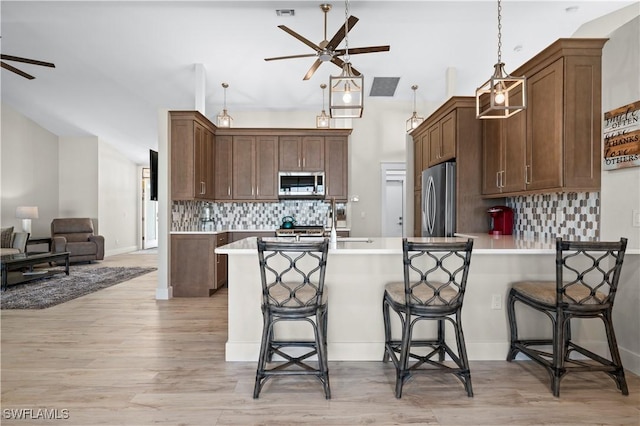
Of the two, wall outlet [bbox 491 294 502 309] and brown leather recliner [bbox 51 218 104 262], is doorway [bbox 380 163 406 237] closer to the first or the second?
wall outlet [bbox 491 294 502 309]

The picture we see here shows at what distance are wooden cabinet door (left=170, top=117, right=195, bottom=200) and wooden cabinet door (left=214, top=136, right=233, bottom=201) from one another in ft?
3.27

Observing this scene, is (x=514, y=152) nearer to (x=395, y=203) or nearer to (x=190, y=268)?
(x=190, y=268)

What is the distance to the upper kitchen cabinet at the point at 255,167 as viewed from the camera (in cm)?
601

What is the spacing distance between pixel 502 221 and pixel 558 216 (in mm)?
698

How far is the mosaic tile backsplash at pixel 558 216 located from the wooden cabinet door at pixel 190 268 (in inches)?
147

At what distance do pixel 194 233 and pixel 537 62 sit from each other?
13.8 feet

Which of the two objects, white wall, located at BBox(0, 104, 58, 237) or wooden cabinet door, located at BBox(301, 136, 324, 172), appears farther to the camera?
white wall, located at BBox(0, 104, 58, 237)

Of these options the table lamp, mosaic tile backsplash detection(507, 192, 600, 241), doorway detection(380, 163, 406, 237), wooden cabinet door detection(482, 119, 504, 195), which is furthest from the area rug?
mosaic tile backsplash detection(507, 192, 600, 241)

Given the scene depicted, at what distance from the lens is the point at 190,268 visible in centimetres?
494

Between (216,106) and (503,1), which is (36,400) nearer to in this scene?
(503,1)

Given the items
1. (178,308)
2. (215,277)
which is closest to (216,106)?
(215,277)

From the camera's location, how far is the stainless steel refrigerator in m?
4.09

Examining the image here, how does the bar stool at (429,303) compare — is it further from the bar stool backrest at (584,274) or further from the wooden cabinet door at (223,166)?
the wooden cabinet door at (223,166)

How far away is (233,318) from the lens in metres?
2.80
